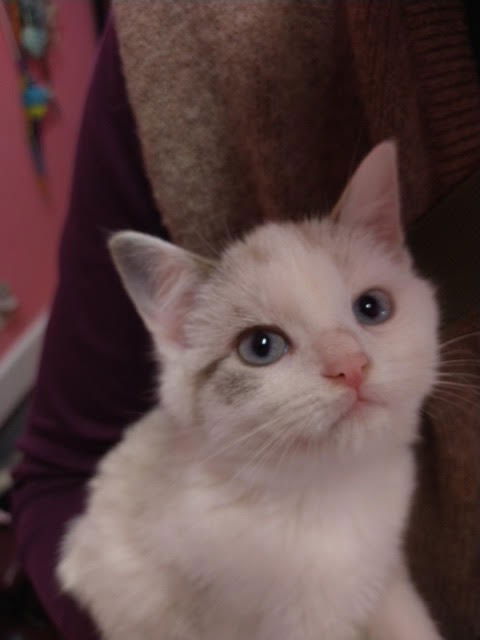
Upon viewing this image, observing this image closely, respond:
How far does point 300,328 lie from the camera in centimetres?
69

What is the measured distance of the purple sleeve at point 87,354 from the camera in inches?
35.2

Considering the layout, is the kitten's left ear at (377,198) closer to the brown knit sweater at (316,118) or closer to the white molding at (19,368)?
the brown knit sweater at (316,118)

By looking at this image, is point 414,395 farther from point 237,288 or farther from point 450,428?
point 237,288

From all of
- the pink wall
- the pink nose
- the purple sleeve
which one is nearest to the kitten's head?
the pink nose

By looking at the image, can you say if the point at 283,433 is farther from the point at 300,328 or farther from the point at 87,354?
the point at 87,354

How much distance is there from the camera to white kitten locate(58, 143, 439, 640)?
0.67 m

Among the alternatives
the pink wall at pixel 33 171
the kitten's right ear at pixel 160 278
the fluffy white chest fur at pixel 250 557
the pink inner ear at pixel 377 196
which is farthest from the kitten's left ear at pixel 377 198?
the pink wall at pixel 33 171

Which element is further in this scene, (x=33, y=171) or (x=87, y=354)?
(x=33, y=171)

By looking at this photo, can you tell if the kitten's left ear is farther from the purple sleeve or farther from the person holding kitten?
the purple sleeve

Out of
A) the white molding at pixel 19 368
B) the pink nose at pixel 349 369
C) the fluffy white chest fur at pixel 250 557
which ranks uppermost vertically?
the pink nose at pixel 349 369

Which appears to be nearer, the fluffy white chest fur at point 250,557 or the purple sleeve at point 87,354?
the fluffy white chest fur at point 250,557

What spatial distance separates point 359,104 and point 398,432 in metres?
0.46

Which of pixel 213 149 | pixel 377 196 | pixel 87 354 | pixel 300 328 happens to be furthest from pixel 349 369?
pixel 87 354

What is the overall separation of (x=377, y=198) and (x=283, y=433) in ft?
1.12
